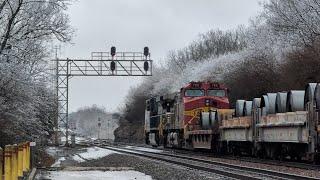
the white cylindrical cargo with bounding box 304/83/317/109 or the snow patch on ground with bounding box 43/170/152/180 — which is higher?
the white cylindrical cargo with bounding box 304/83/317/109

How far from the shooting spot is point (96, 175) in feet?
63.5

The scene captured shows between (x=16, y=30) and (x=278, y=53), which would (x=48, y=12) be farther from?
(x=278, y=53)

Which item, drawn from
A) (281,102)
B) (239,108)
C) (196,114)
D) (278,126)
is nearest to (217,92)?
(196,114)

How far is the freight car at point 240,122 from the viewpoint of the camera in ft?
69.9

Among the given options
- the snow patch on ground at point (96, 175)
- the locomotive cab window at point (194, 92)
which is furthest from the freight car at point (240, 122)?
the snow patch on ground at point (96, 175)

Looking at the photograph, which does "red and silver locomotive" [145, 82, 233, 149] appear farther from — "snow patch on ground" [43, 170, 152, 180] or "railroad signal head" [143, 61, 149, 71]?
A: "railroad signal head" [143, 61, 149, 71]

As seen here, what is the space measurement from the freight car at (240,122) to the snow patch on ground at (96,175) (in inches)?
227

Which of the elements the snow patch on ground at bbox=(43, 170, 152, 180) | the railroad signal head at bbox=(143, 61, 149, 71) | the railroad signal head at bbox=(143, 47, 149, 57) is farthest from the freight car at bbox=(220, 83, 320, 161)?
the railroad signal head at bbox=(143, 61, 149, 71)

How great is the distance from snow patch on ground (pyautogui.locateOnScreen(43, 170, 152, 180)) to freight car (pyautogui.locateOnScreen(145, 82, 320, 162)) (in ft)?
18.9

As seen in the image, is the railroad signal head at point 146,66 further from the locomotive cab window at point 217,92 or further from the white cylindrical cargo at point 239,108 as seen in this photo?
the white cylindrical cargo at point 239,108

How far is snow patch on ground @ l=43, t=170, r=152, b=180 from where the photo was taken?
1814 centimetres

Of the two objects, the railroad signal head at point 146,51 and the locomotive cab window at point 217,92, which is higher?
the railroad signal head at point 146,51

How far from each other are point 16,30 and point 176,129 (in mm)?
12746

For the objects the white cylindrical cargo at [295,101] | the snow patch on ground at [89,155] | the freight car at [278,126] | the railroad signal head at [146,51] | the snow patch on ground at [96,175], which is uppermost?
the railroad signal head at [146,51]
